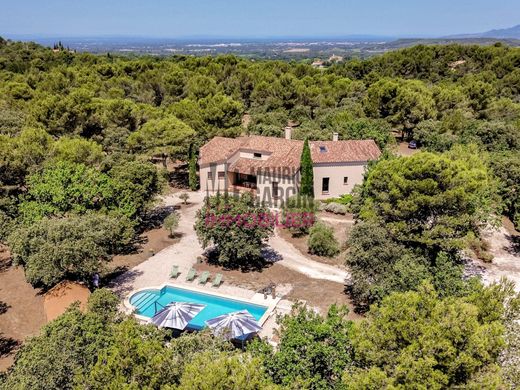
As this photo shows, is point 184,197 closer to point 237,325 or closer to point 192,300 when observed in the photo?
point 192,300

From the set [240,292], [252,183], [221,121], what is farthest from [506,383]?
[221,121]

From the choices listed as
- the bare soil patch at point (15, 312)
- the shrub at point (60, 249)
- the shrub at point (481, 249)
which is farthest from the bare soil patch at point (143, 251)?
the shrub at point (481, 249)

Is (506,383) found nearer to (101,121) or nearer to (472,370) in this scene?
(472,370)

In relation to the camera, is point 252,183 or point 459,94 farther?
point 459,94

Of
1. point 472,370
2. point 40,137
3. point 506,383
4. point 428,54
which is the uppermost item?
point 428,54

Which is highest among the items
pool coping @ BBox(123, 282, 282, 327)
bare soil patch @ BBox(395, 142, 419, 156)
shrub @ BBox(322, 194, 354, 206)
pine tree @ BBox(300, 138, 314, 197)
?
pine tree @ BBox(300, 138, 314, 197)

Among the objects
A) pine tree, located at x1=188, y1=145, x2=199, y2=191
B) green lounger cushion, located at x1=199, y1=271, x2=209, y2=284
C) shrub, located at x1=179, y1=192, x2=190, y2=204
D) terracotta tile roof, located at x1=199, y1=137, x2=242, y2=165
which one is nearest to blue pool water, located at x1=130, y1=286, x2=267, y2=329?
green lounger cushion, located at x1=199, y1=271, x2=209, y2=284

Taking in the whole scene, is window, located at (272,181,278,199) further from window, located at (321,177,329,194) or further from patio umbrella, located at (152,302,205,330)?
patio umbrella, located at (152,302,205,330)
